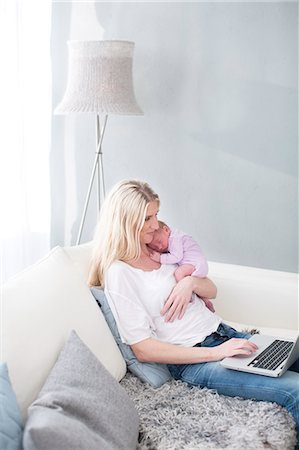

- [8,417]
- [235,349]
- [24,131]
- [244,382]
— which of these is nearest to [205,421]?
[244,382]

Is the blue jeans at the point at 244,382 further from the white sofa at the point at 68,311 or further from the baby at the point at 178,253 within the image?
the baby at the point at 178,253

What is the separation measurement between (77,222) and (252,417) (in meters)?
2.02

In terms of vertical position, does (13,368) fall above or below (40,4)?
below

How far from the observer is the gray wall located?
3.30m

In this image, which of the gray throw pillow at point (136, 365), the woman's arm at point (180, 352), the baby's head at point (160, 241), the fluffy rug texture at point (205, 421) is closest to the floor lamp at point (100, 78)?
the baby's head at point (160, 241)

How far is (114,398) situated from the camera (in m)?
1.99

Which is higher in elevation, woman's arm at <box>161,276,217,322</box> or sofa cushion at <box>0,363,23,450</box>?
sofa cushion at <box>0,363,23,450</box>

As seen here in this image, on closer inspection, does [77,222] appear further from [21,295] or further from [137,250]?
[21,295]

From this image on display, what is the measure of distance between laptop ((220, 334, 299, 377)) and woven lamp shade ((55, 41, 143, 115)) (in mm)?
1270

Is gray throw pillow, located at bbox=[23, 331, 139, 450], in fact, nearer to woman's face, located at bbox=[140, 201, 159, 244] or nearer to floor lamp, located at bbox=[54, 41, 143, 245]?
woman's face, located at bbox=[140, 201, 159, 244]

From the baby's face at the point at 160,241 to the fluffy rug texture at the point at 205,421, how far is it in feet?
1.81

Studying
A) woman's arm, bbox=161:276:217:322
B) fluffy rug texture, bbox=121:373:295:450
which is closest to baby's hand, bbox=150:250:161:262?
woman's arm, bbox=161:276:217:322

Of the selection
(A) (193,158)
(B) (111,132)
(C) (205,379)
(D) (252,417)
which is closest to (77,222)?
(B) (111,132)

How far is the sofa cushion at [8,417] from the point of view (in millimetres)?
1655
